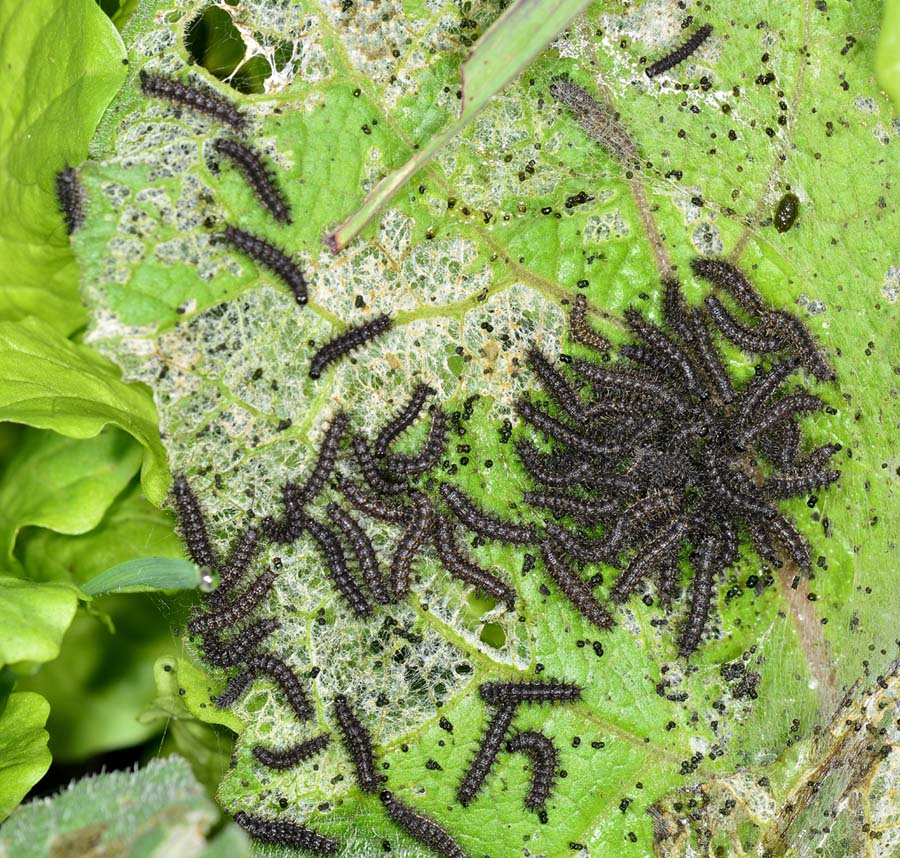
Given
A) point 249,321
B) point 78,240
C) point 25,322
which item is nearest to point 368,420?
point 249,321

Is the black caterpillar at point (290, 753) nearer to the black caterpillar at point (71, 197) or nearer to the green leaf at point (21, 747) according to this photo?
the green leaf at point (21, 747)

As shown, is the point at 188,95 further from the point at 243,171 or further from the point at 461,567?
the point at 461,567

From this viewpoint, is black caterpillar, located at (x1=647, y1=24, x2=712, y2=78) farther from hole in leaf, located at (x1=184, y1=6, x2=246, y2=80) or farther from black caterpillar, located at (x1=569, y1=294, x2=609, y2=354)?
hole in leaf, located at (x1=184, y1=6, x2=246, y2=80)

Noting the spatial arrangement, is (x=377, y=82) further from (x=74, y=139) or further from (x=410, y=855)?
(x=410, y=855)

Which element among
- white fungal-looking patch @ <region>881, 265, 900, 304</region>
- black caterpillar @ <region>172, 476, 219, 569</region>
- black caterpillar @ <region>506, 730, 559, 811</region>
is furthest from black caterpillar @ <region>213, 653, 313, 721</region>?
white fungal-looking patch @ <region>881, 265, 900, 304</region>

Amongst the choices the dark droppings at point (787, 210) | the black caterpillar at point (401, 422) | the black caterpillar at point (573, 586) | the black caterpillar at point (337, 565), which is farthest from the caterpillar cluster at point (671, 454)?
the black caterpillar at point (337, 565)

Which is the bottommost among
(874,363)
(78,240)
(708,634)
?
(78,240)
